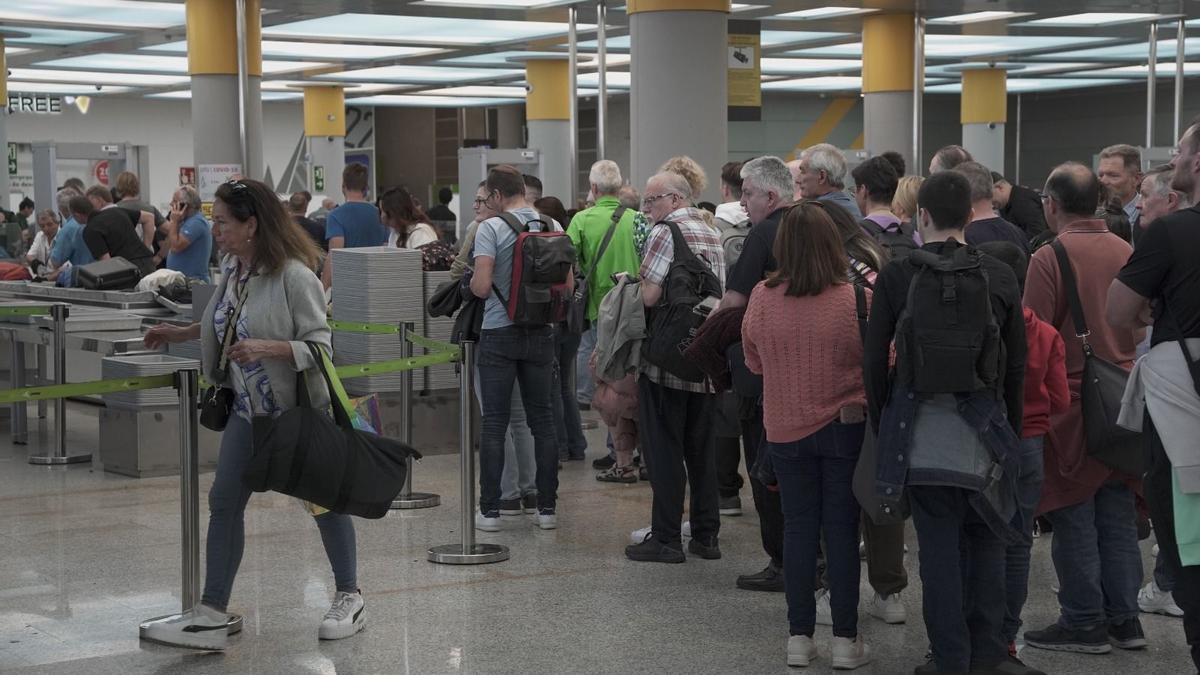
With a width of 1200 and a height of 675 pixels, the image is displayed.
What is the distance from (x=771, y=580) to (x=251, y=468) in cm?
211

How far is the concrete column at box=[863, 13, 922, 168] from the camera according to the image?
17047mm

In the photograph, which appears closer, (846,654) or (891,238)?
(846,654)

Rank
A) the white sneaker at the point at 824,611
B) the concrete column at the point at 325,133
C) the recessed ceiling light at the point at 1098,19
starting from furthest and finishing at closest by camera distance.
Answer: the concrete column at the point at 325,133
the recessed ceiling light at the point at 1098,19
the white sneaker at the point at 824,611

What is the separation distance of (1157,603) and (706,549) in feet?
5.90

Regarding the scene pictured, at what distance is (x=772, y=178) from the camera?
5379mm

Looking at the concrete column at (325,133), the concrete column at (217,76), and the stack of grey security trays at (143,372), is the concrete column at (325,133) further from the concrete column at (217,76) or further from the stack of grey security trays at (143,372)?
the stack of grey security trays at (143,372)

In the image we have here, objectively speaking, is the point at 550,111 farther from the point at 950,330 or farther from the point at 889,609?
the point at 950,330

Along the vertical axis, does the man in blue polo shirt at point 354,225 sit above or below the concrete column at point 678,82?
below

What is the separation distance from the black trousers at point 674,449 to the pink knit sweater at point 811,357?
57.4 inches

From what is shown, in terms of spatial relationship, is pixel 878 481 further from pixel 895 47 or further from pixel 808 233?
pixel 895 47

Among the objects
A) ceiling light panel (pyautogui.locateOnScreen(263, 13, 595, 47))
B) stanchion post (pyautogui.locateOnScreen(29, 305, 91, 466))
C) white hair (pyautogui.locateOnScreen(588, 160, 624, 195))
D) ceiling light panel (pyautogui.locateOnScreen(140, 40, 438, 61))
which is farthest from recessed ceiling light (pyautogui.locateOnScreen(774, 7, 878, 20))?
stanchion post (pyautogui.locateOnScreen(29, 305, 91, 466))

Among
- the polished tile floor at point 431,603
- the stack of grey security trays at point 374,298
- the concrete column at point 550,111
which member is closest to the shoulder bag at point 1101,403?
the polished tile floor at point 431,603

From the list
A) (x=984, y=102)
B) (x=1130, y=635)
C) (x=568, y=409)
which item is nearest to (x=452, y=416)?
(x=568, y=409)

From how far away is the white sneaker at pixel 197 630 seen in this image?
193 inches
